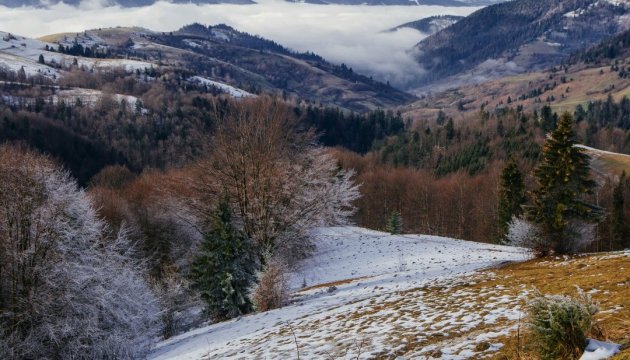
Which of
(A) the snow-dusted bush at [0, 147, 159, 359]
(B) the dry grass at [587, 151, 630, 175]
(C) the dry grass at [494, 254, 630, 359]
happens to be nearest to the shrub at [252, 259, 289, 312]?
(A) the snow-dusted bush at [0, 147, 159, 359]

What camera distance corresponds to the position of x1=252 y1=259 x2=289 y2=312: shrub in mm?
24609

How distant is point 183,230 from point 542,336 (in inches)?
2164

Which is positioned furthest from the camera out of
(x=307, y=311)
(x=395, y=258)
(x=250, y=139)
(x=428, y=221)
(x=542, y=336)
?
(x=428, y=221)

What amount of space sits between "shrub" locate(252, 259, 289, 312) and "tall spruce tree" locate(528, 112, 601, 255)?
15142 mm

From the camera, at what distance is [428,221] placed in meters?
103

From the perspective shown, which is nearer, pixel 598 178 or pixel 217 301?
pixel 217 301

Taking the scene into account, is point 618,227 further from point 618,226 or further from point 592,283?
point 592,283

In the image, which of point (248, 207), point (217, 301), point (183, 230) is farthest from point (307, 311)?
point (183, 230)

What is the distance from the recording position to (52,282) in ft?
75.2

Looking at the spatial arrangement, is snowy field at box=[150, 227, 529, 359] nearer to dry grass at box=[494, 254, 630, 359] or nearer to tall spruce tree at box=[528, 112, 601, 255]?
dry grass at box=[494, 254, 630, 359]

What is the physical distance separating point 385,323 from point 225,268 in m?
15.0

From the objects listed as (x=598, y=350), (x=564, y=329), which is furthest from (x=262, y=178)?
(x=598, y=350)

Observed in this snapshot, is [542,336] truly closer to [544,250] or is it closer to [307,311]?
[307,311]

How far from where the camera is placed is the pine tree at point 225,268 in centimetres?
2772
